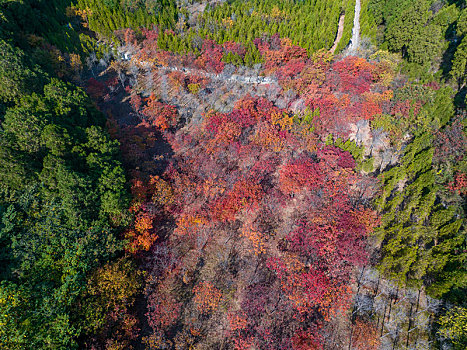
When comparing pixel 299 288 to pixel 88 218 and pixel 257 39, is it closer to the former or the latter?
pixel 88 218

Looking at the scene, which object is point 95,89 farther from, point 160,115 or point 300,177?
point 300,177

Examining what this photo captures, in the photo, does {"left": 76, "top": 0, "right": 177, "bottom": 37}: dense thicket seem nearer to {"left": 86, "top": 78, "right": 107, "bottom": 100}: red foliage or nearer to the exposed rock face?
{"left": 86, "top": 78, "right": 107, "bottom": 100}: red foliage

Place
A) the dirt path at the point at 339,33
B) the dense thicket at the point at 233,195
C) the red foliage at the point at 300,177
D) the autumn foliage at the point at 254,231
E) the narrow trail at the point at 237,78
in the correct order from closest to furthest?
the dense thicket at the point at 233,195, the autumn foliage at the point at 254,231, the red foliage at the point at 300,177, the narrow trail at the point at 237,78, the dirt path at the point at 339,33

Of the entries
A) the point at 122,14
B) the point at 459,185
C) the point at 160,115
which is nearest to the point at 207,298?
the point at 160,115

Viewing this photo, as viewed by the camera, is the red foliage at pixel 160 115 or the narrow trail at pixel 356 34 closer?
the red foliage at pixel 160 115

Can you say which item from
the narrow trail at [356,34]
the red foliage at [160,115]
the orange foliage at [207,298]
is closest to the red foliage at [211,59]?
the red foliage at [160,115]

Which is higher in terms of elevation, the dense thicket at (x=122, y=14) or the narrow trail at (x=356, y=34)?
the dense thicket at (x=122, y=14)

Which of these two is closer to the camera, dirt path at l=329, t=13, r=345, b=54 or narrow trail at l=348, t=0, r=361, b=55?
narrow trail at l=348, t=0, r=361, b=55

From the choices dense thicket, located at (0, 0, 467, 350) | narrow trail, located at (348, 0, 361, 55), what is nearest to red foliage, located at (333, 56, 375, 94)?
dense thicket, located at (0, 0, 467, 350)

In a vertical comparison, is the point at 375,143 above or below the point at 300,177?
below

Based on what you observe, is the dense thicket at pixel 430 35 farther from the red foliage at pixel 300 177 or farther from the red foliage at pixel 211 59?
the red foliage at pixel 211 59

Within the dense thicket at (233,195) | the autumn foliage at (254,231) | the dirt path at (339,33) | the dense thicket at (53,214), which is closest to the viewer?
the dense thicket at (53,214)
